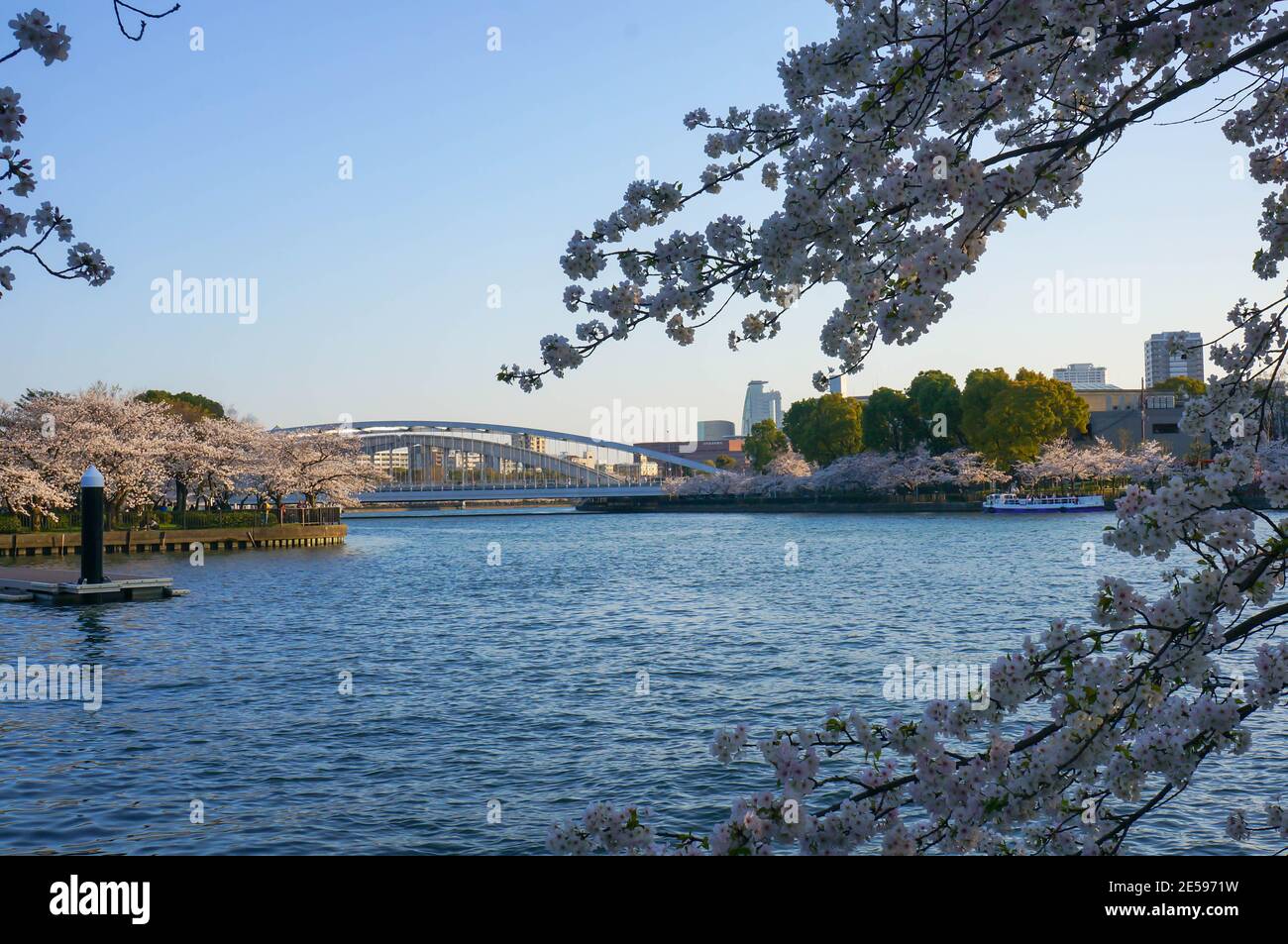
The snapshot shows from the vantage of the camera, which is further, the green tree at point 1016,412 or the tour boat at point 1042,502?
the tour boat at point 1042,502

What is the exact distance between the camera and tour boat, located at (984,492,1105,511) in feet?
295

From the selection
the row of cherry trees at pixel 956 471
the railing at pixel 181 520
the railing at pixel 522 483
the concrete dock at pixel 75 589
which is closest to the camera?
the concrete dock at pixel 75 589

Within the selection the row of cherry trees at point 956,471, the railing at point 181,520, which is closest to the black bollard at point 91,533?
the railing at point 181,520

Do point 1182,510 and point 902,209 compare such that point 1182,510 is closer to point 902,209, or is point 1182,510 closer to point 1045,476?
point 902,209

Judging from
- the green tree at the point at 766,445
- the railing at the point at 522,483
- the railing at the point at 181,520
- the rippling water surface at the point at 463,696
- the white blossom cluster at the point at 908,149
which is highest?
the green tree at the point at 766,445

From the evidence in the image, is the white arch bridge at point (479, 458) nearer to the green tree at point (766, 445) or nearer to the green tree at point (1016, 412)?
the green tree at point (766, 445)

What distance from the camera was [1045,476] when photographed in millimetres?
93812

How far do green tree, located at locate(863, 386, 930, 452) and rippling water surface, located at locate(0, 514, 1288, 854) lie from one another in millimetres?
62739

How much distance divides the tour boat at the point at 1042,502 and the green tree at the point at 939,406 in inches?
326

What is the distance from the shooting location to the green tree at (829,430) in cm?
11725

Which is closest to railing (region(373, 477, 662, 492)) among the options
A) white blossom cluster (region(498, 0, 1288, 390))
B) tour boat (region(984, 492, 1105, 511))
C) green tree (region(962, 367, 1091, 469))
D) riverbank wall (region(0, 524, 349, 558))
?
green tree (region(962, 367, 1091, 469))

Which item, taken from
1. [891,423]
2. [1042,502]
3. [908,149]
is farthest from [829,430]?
[908,149]

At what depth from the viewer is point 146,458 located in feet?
195
